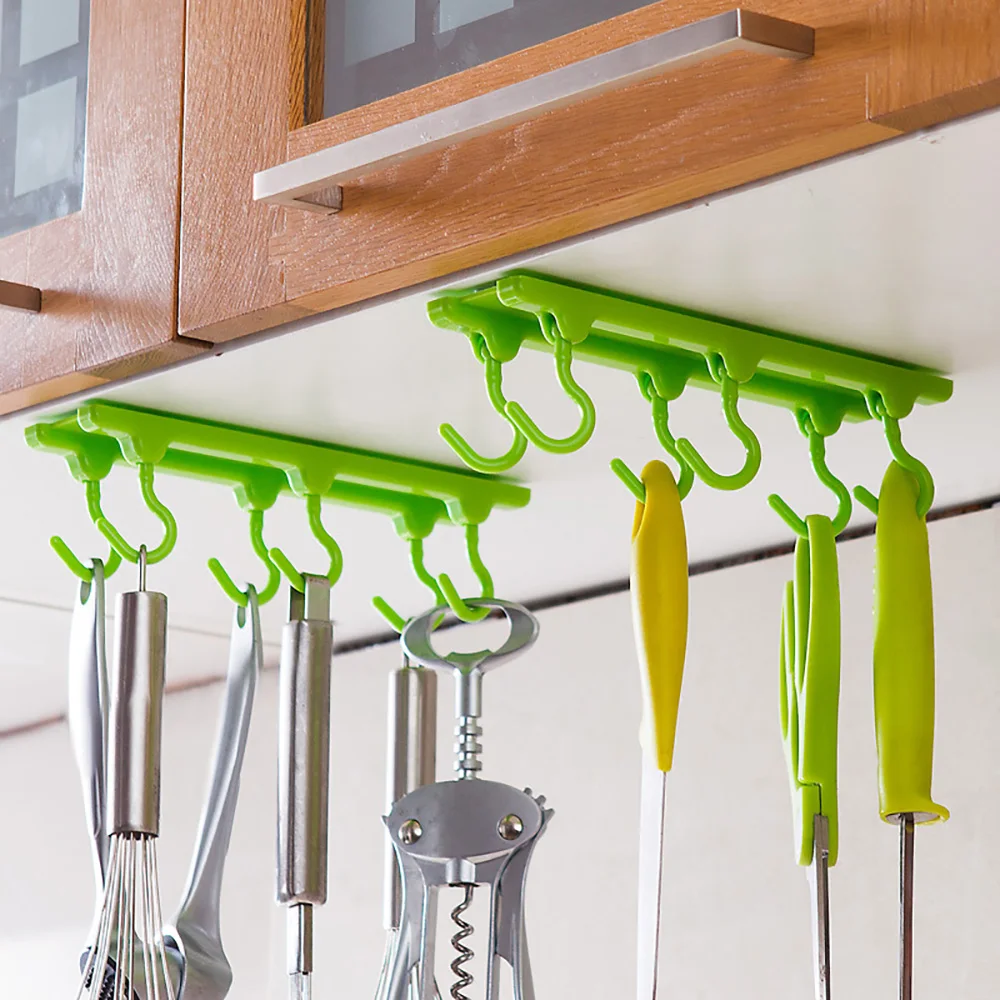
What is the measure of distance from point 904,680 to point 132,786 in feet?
1.11

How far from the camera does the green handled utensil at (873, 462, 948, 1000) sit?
0.68 meters

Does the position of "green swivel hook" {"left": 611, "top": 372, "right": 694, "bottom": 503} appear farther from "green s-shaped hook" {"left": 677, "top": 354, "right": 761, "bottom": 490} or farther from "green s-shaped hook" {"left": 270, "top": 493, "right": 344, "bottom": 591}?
"green s-shaped hook" {"left": 270, "top": 493, "right": 344, "bottom": 591}

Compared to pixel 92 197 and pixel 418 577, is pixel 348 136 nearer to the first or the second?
pixel 92 197

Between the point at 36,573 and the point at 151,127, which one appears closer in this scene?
the point at 151,127

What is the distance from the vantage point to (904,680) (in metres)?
0.70

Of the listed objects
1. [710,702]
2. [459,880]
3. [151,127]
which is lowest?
[459,880]

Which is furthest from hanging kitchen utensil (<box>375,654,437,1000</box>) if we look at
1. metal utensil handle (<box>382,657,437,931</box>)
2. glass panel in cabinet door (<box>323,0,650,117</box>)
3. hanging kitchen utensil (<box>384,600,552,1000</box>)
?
glass panel in cabinet door (<box>323,0,650,117</box>)

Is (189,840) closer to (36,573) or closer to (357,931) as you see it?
(357,931)

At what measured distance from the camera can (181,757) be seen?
145 centimetres

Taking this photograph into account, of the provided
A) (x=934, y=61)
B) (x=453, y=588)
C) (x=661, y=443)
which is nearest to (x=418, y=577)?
(x=453, y=588)

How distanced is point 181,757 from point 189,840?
6 centimetres

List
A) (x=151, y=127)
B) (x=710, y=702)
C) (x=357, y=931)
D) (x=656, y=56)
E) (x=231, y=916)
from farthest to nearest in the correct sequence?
(x=231, y=916) < (x=357, y=931) < (x=710, y=702) < (x=151, y=127) < (x=656, y=56)

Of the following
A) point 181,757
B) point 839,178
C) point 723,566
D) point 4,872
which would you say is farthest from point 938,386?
point 4,872

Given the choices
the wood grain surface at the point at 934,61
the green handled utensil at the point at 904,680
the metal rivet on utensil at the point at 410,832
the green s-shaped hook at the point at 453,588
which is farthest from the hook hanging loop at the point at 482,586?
the wood grain surface at the point at 934,61
